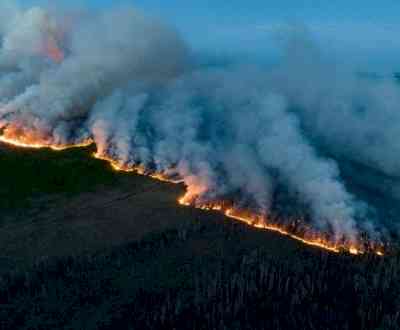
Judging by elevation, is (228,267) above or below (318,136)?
above

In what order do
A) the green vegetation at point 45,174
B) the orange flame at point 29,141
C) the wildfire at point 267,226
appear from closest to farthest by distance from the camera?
the wildfire at point 267,226 < the green vegetation at point 45,174 < the orange flame at point 29,141

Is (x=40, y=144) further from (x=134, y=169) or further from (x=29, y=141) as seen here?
(x=134, y=169)

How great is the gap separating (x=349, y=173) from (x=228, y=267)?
3237cm

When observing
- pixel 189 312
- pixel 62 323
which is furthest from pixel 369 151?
pixel 62 323

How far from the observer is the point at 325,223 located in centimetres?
5300

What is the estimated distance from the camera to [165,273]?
42.2m

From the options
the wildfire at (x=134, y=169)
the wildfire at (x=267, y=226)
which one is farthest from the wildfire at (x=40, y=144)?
the wildfire at (x=267, y=226)

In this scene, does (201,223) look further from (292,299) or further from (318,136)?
(318,136)

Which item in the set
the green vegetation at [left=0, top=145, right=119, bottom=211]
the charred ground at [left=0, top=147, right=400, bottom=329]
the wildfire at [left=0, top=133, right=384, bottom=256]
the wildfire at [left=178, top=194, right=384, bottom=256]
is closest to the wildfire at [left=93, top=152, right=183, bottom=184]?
the wildfire at [left=0, top=133, right=384, bottom=256]

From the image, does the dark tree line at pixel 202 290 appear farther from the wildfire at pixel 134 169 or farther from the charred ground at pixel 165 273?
the wildfire at pixel 134 169

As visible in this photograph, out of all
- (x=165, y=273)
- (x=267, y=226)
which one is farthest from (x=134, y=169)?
(x=165, y=273)

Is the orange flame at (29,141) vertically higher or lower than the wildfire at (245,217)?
lower

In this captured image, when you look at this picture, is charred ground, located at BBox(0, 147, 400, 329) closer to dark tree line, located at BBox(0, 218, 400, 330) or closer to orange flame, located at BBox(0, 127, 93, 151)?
dark tree line, located at BBox(0, 218, 400, 330)

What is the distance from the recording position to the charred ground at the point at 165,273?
1433 inches
